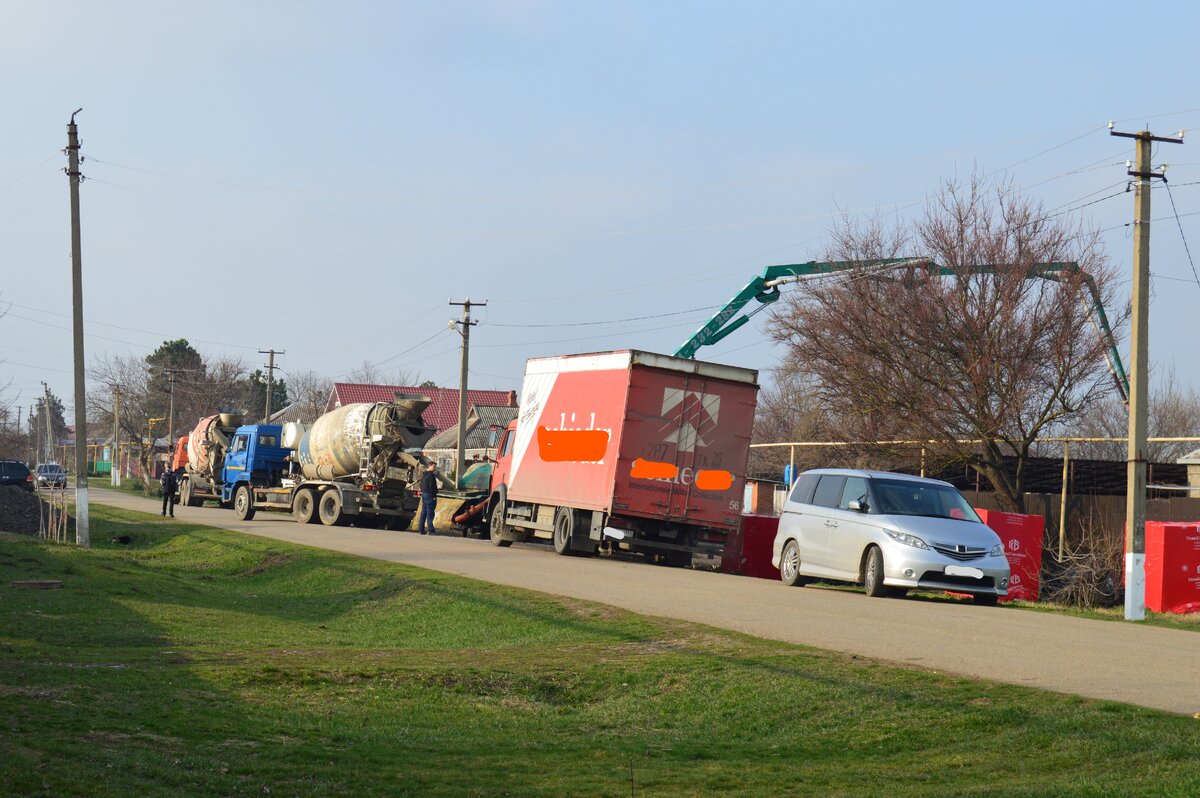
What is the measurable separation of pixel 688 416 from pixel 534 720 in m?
14.7

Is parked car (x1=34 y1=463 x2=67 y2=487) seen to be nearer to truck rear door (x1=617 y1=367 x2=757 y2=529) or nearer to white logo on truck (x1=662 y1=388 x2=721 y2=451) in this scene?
truck rear door (x1=617 y1=367 x2=757 y2=529)

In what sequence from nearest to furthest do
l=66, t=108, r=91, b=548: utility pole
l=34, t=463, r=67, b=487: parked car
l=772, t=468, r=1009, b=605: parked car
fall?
l=772, t=468, r=1009, b=605: parked car
l=66, t=108, r=91, b=548: utility pole
l=34, t=463, r=67, b=487: parked car

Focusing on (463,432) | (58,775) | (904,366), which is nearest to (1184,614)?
(904,366)

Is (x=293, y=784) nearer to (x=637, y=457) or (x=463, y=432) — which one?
(x=637, y=457)

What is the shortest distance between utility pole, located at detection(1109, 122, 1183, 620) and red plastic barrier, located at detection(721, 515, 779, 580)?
305 inches

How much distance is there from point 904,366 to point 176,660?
2039cm

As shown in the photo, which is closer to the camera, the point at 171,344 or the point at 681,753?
the point at 681,753

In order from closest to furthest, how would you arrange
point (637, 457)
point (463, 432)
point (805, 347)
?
point (637, 457) → point (805, 347) → point (463, 432)

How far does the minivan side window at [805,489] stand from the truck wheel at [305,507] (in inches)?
890

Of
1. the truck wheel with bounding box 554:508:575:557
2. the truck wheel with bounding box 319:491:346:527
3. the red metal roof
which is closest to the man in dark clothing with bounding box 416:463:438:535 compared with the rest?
the truck wheel with bounding box 319:491:346:527

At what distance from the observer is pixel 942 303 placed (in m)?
28.3

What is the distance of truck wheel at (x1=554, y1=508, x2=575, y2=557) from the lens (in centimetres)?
2552

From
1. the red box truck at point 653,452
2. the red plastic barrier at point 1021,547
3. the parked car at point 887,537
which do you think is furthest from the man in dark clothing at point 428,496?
the red plastic barrier at point 1021,547

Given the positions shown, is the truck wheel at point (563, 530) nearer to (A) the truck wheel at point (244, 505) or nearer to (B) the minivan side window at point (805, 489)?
(B) the minivan side window at point (805, 489)
